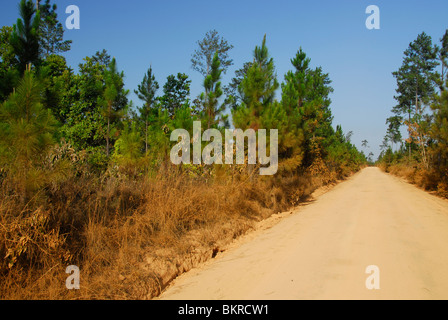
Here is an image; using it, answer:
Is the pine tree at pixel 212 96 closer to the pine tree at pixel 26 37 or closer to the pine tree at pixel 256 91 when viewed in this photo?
the pine tree at pixel 256 91

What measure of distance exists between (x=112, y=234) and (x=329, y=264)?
11.4 ft

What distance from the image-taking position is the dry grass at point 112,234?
352cm

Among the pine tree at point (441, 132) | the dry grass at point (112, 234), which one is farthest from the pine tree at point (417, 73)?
the dry grass at point (112, 234)

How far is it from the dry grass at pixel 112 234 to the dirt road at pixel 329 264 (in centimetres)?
49

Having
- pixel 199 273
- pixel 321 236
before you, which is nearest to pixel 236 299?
pixel 199 273

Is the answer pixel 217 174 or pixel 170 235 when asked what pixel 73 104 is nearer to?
pixel 217 174

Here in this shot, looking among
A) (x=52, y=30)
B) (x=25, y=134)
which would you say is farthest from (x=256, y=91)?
(x=52, y=30)

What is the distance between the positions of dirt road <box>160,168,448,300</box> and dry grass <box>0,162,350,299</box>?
49cm

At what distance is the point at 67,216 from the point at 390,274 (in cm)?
472

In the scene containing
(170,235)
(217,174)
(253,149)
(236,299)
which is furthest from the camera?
(253,149)

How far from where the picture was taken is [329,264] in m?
4.40

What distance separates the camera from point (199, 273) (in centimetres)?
447

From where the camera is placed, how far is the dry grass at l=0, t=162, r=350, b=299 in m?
3.52

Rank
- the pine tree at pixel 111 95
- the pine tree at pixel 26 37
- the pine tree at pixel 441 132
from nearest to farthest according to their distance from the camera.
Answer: the pine tree at pixel 26 37 < the pine tree at pixel 441 132 < the pine tree at pixel 111 95
